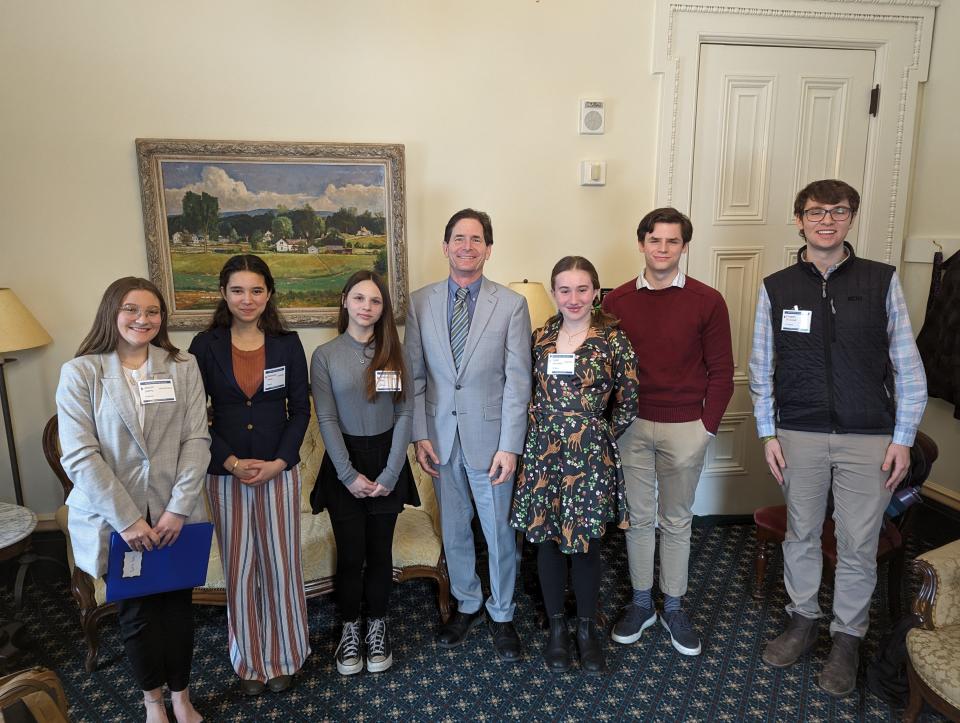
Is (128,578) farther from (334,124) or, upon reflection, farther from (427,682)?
(334,124)

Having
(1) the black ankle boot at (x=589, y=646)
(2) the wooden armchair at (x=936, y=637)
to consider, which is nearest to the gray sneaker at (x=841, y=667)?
(2) the wooden armchair at (x=936, y=637)

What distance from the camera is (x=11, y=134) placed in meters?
2.75

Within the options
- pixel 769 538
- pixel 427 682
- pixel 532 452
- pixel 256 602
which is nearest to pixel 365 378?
pixel 532 452

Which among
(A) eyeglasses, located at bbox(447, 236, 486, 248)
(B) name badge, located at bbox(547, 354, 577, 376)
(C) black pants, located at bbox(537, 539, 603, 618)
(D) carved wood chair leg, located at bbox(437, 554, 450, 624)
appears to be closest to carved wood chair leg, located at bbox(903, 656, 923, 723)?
(C) black pants, located at bbox(537, 539, 603, 618)

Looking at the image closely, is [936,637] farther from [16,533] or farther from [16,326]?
[16,326]

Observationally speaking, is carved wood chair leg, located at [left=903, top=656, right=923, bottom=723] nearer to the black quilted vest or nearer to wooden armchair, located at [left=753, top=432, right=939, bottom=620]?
wooden armchair, located at [left=753, top=432, right=939, bottom=620]

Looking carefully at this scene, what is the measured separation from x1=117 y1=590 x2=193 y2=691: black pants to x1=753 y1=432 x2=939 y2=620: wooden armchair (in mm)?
2347

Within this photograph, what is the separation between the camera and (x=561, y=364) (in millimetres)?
2123

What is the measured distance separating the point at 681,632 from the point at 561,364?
47.3 inches

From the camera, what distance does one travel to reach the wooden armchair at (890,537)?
219 centimetres

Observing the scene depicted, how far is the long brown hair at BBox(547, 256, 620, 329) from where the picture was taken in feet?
6.94

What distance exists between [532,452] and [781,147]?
229cm

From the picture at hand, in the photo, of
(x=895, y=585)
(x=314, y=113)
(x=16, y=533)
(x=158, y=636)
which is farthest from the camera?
(x=314, y=113)

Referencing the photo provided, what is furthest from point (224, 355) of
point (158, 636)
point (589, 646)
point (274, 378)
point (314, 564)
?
point (589, 646)
